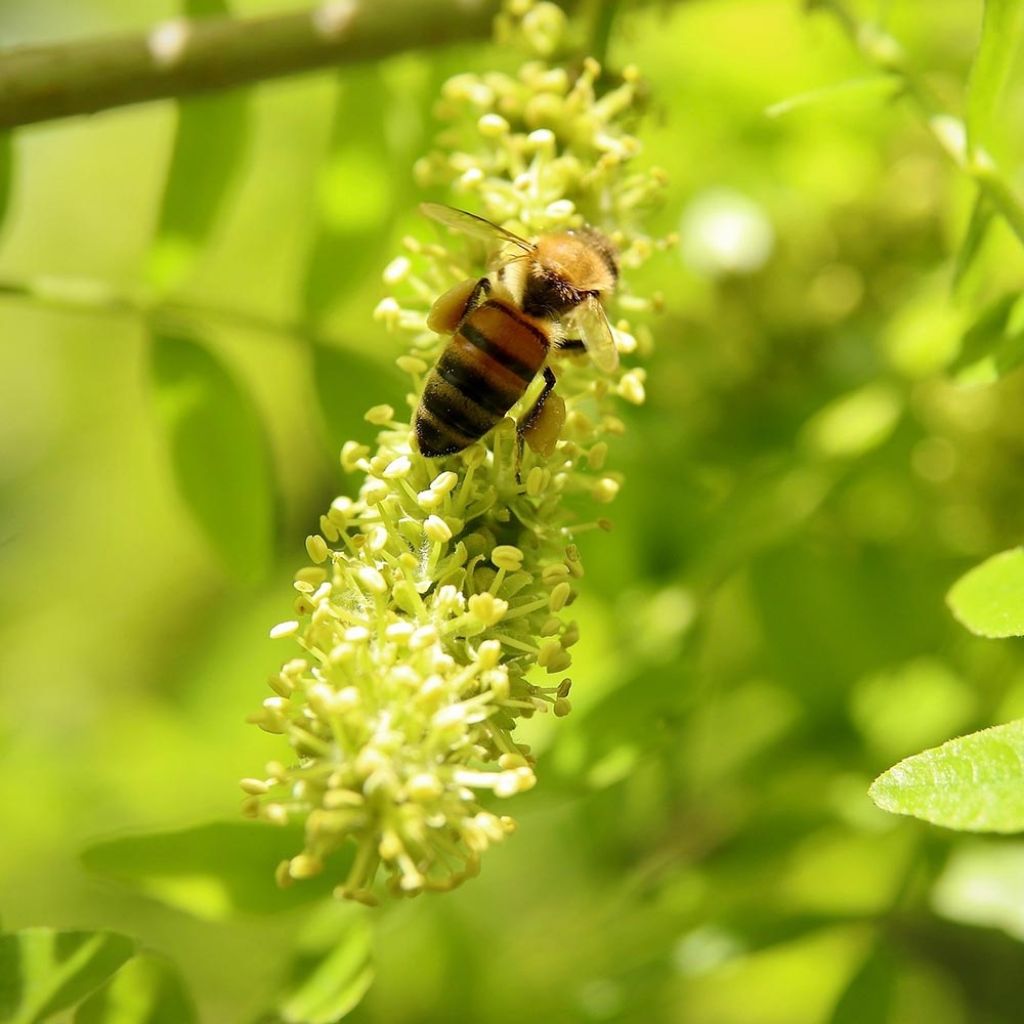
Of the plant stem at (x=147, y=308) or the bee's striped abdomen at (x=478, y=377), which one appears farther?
the plant stem at (x=147, y=308)

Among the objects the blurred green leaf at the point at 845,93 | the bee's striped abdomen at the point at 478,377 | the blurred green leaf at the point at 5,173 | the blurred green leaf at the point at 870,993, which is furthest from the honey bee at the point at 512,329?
the blurred green leaf at the point at 870,993

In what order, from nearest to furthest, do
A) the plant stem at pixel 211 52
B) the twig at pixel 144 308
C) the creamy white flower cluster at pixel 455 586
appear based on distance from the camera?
the creamy white flower cluster at pixel 455 586
the plant stem at pixel 211 52
the twig at pixel 144 308

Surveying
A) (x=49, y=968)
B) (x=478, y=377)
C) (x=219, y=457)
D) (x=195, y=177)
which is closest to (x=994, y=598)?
(x=478, y=377)

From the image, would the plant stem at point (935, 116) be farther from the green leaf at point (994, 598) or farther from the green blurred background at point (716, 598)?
the green leaf at point (994, 598)

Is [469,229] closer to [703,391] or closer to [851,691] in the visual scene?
[703,391]

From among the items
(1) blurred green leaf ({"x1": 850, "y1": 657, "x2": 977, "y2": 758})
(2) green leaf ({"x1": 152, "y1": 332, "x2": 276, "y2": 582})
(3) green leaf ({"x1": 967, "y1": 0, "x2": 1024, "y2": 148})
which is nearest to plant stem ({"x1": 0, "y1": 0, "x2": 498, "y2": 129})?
(2) green leaf ({"x1": 152, "y1": 332, "x2": 276, "y2": 582})

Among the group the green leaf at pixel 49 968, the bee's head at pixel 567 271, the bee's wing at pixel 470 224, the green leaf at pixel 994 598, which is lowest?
the green leaf at pixel 49 968
